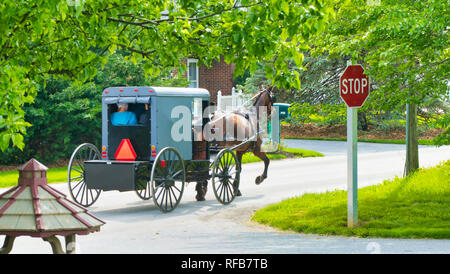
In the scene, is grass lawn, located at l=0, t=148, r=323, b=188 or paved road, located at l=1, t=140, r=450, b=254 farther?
grass lawn, located at l=0, t=148, r=323, b=188

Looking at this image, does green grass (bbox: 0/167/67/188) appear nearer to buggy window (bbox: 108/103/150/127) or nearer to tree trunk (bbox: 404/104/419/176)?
buggy window (bbox: 108/103/150/127)

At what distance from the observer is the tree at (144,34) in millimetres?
7281

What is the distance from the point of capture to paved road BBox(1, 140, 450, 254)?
938cm

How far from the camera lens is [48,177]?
63.4 ft

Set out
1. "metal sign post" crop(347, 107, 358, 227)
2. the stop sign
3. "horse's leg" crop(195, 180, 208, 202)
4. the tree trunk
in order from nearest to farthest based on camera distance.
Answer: the stop sign
"metal sign post" crop(347, 107, 358, 227)
"horse's leg" crop(195, 180, 208, 202)
the tree trunk

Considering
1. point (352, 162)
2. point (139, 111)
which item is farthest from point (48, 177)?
point (352, 162)

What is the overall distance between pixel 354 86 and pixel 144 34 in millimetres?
3522

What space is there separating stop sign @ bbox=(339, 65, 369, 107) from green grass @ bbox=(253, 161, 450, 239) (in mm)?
2064

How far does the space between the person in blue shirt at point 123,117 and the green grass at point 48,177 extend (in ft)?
15.8

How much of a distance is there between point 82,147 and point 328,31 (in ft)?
18.4

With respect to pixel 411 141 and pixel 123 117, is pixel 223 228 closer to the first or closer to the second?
pixel 123 117

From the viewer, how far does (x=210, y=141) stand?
15.9m

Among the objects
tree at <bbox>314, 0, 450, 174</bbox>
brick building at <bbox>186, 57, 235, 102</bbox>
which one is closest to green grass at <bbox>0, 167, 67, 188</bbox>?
tree at <bbox>314, 0, 450, 174</bbox>

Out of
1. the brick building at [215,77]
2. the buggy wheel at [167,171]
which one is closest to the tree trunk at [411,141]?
the buggy wheel at [167,171]
